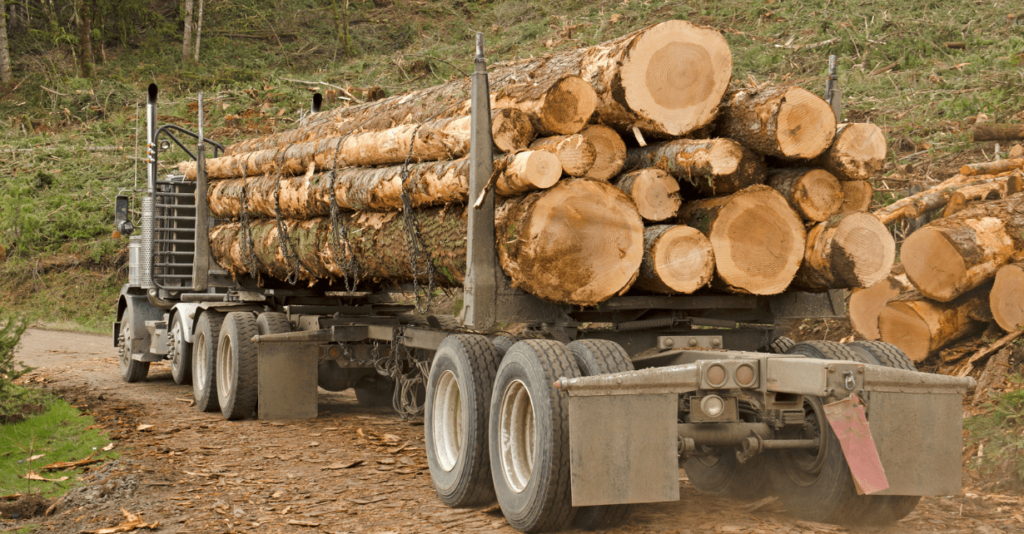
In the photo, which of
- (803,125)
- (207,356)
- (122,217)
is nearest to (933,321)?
(803,125)

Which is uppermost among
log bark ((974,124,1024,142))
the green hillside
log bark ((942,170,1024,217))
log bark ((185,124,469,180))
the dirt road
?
the green hillside

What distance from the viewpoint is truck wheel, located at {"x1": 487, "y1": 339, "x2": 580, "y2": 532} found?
479cm

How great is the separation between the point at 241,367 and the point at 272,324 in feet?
1.72

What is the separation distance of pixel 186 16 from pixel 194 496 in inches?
1117

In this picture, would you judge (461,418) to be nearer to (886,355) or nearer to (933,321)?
(886,355)

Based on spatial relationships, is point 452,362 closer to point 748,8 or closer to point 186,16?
point 748,8

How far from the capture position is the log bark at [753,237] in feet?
17.9

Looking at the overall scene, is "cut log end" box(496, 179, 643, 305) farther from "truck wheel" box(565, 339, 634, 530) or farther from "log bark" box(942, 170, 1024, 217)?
"log bark" box(942, 170, 1024, 217)

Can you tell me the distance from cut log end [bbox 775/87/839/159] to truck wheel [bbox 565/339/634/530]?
157cm

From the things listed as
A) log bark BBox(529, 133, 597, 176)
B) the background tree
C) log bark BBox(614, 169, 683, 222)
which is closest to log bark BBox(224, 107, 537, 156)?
log bark BBox(529, 133, 597, 176)

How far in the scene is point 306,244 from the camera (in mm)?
8344

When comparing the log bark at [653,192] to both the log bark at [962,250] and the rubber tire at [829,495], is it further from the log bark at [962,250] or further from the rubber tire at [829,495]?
the log bark at [962,250]

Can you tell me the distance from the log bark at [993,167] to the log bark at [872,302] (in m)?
1.72

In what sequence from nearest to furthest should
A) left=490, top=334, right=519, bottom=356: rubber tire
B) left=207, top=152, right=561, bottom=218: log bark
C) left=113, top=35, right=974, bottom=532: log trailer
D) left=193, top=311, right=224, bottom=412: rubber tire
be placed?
left=113, top=35, right=974, bottom=532: log trailer → left=207, top=152, right=561, bottom=218: log bark → left=490, top=334, right=519, bottom=356: rubber tire → left=193, top=311, right=224, bottom=412: rubber tire
